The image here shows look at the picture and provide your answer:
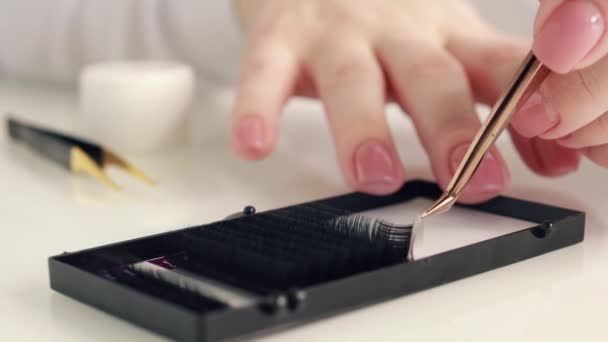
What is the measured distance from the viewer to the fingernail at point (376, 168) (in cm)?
42

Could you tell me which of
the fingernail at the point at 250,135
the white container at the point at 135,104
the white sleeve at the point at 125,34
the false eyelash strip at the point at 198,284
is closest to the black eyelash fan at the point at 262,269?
the false eyelash strip at the point at 198,284

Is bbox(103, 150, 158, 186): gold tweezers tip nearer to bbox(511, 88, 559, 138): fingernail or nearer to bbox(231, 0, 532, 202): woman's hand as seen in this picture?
bbox(231, 0, 532, 202): woman's hand

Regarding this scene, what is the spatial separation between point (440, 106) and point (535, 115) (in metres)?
0.11

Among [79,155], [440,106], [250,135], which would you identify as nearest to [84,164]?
[79,155]

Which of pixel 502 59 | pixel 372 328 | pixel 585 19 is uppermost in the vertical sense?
pixel 502 59

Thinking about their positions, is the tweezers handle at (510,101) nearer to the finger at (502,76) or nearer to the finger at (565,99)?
the finger at (565,99)

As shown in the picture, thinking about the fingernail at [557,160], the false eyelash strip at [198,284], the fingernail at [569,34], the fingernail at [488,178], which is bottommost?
the false eyelash strip at [198,284]

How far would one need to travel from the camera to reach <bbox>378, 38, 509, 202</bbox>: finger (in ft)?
1.34

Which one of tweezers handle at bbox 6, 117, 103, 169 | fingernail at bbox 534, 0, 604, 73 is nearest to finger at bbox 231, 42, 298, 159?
tweezers handle at bbox 6, 117, 103, 169

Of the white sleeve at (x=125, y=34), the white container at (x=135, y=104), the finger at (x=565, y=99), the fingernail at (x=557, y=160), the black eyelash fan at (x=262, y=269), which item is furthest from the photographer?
the white sleeve at (x=125, y=34)

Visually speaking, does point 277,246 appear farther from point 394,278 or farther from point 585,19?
point 585,19

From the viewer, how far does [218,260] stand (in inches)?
12.2

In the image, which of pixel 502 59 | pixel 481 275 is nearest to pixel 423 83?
pixel 502 59

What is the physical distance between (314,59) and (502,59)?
5.3 inches
